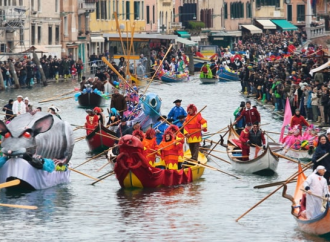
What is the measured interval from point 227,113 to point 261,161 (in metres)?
21.4

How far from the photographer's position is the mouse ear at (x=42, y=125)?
32562 millimetres

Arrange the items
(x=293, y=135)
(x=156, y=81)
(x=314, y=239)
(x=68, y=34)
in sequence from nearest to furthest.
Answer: (x=314, y=239) < (x=293, y=135) < (x=156, y=81) < (x=68, y=34)

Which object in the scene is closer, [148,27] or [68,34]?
[68,34]

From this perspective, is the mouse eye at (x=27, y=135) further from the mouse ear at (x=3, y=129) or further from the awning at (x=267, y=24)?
the awning at (x=267, y=24)

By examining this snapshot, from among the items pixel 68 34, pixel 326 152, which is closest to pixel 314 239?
pixel 326 152

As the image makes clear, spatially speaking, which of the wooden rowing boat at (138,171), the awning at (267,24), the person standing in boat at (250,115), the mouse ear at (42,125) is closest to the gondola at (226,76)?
the person standing in boat at (250,115)

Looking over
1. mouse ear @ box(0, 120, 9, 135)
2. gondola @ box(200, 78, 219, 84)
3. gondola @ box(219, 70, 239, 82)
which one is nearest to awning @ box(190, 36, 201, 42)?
gondola @ box(219, 70, 239, 82)

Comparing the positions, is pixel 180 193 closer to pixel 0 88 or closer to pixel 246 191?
pixel 246 191

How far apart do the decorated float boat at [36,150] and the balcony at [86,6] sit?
221 ft

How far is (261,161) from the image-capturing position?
35875 mm

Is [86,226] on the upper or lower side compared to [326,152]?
lower

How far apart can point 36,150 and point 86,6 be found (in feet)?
228

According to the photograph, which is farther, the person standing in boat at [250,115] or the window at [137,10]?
the window at [137,10]

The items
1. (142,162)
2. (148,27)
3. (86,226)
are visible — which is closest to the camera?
(86,226)
